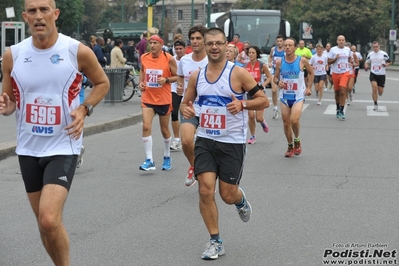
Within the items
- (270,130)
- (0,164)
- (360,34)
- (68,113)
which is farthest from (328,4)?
(68,113)

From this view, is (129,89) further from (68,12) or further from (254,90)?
(68,12)

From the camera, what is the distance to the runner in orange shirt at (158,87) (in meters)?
11.2

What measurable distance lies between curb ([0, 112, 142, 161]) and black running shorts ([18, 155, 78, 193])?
23.6ft

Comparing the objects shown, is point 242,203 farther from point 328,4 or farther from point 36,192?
point 328,4

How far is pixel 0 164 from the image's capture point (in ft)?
38.7

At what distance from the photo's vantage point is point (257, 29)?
38469 mm

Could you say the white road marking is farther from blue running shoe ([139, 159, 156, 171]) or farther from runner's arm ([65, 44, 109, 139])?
runner's arm ([65, 44, 109, 139])

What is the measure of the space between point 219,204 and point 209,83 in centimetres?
227

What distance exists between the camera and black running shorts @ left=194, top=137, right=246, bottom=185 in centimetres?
666

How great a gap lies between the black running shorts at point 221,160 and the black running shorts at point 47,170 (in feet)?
5.33

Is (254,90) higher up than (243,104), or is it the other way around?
(254,90)

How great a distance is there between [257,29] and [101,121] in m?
22.5

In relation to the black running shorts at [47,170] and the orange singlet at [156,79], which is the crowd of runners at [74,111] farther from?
the orange singlet at [156,79]

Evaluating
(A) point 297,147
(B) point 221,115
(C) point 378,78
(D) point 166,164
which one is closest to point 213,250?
(B) point 221,115
